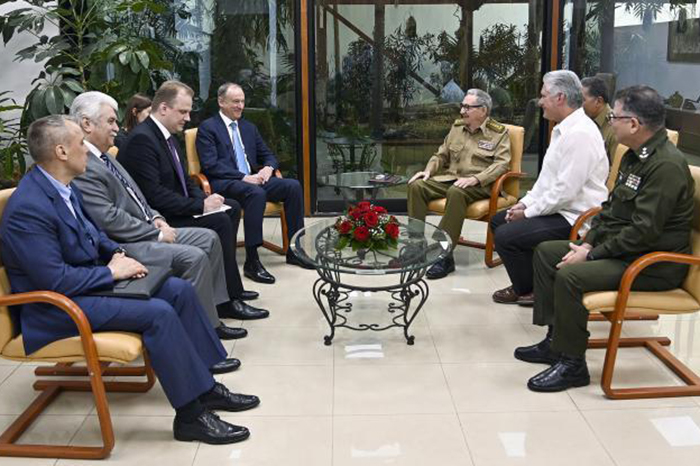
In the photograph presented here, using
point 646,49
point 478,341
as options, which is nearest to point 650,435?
point 478,341

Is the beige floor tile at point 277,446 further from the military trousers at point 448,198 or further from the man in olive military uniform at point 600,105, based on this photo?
the man in olive military uniform at point 600,105

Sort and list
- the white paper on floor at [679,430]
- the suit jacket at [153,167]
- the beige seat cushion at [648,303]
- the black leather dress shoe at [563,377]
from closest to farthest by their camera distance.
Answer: the white paper on floor at [679,430]
the beige seat cushion at [648,303]
the black leather dress shoe at [563,377]
the suit jacket at [153,167]

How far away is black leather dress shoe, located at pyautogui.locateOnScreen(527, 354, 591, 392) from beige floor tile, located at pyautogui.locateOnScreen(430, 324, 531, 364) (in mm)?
385

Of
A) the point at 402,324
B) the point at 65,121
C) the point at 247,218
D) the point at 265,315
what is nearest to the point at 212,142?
the point at 247,218

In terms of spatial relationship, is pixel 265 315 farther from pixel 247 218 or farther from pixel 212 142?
pixel 212 142

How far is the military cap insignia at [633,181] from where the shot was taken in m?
3.71

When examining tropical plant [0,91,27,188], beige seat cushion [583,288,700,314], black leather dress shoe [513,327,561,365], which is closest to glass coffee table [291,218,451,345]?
black leather dress shoe [513,327,561,365]

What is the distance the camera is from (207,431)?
3309 millimetres

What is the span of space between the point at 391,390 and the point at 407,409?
0.74 ft

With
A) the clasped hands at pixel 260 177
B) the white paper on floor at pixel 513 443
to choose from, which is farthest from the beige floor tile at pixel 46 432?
the clasped hands at pixel 260 177

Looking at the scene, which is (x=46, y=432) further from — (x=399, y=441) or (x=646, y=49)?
(x=646, y=49)

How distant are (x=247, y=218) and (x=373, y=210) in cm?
144

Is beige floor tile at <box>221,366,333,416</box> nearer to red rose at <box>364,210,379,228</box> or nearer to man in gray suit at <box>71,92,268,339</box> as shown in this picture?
man in gray suit at <box>71,92,268,339</box>

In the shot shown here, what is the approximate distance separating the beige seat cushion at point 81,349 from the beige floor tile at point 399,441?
926 millimetres
